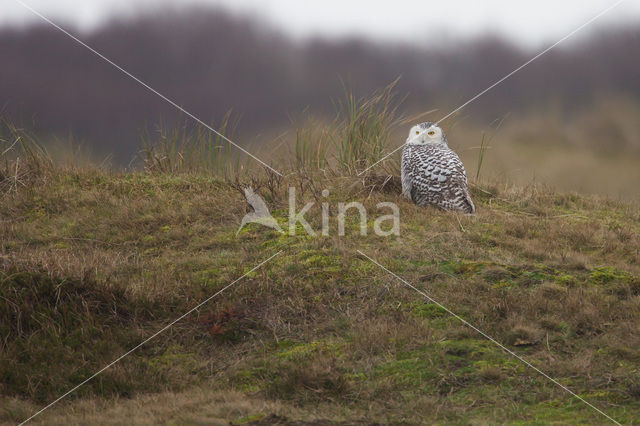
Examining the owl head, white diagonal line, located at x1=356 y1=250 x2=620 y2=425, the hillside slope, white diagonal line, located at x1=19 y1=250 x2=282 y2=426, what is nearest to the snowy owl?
the owl head

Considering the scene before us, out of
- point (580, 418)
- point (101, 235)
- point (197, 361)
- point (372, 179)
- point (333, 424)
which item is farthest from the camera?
point (372, 179)

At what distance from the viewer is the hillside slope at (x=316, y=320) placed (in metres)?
4.12

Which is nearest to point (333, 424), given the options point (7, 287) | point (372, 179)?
point (7, 287)

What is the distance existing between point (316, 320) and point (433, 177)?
3.61 metres

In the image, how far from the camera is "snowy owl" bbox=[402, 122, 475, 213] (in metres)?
8.40

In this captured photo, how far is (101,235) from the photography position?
7.69m

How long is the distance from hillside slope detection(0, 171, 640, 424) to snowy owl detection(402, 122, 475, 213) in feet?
0.87

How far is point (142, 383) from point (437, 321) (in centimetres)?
235

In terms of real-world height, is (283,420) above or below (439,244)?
below

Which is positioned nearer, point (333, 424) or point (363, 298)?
point (333, 424)

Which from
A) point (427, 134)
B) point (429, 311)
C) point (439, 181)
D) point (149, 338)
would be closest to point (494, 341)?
point (429, 311)

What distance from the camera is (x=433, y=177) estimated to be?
8414 mm

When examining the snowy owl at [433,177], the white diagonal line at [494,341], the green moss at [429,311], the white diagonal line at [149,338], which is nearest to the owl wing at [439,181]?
the snowy owl at [433,177]

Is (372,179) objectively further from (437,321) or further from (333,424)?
(333,424)
